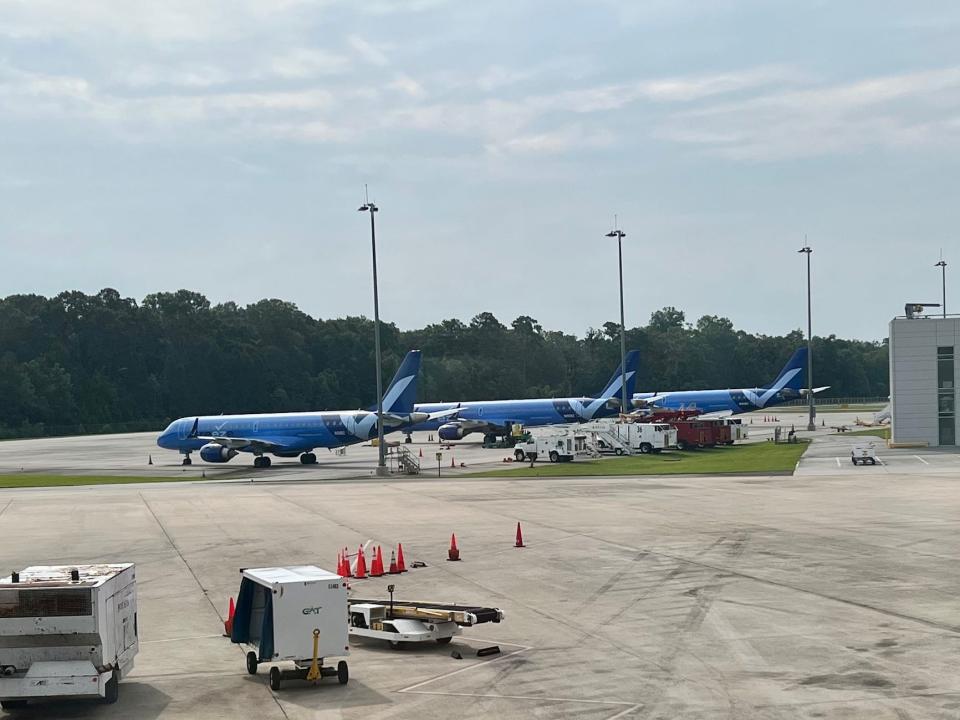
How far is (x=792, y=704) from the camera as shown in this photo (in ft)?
50.8

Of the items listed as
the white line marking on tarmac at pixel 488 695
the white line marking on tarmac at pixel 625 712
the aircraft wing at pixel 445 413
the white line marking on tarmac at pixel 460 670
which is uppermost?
the aircraft wing at pixel 445 413

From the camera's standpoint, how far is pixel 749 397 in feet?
387

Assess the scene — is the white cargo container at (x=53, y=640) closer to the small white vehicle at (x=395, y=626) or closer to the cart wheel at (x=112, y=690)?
the cart wheel at (x=112, y=690)

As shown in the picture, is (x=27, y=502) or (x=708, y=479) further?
(x=708, y=479)

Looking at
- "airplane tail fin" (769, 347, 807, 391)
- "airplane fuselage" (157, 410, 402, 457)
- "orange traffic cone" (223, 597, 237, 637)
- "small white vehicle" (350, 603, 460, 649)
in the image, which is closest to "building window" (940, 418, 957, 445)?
"airplane fuselage" (157, 410, 402, 457)

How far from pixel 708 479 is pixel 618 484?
4.70m

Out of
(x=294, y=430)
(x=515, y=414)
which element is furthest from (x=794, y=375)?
(x=294, y=430)

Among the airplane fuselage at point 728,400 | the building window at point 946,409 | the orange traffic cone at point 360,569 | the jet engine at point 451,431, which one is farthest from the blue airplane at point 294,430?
the orange traffic cone at point 360,569

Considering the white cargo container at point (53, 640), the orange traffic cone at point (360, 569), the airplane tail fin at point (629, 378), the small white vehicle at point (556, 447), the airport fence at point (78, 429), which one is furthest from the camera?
Result: the airport fence at point (78, 429)

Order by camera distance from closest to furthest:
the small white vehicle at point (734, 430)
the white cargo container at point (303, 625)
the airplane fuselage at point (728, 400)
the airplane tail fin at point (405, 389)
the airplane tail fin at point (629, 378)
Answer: the white cargo container at point (303, 625) → the airplane tail fin at point (405, 389) → the small white vehicle at point (734, 430) → the airplane tail fin at point (629, 378) → the airplane fuselage at point (728, 400)

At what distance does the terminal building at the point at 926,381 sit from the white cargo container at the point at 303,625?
213ft

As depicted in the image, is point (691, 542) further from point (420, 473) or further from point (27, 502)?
point (420, 473)

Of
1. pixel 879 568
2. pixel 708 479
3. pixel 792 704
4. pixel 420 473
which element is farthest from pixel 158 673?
pixel 420 473

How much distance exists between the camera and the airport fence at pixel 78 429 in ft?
506
